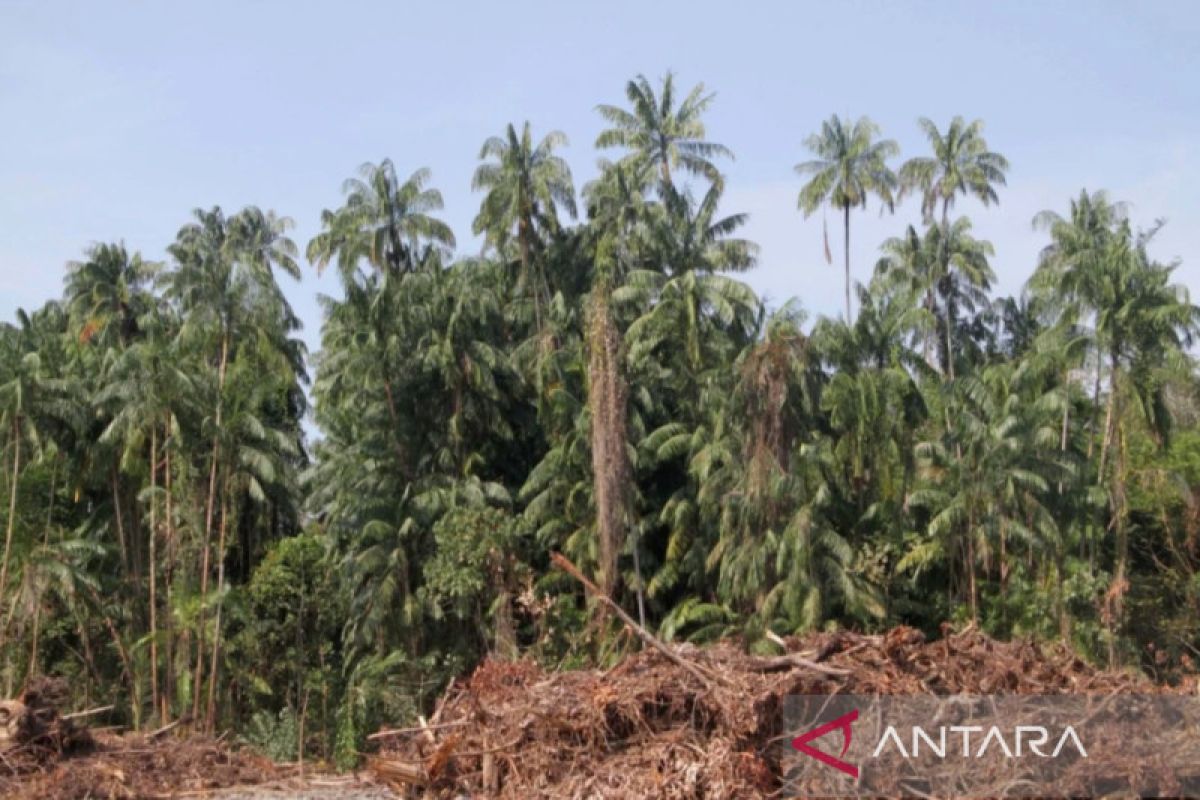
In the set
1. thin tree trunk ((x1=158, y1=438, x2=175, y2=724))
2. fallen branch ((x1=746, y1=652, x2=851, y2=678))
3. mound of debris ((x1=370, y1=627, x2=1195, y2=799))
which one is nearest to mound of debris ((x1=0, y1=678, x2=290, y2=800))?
mound of debris ((x1=370, y1=627, x2=1195, y2=799))

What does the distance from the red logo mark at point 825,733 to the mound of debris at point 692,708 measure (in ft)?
0.59

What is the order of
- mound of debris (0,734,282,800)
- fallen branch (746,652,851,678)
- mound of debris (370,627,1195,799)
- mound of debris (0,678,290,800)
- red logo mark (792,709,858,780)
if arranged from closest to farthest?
red logo mark (792,709,858,780) < mound of debris (370,627,1195,799) < fallen branch (746,652,851,678) < mound of debris (0,734,282,800) < mound of debris (0,678,290,800)

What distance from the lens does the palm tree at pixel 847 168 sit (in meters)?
41.2

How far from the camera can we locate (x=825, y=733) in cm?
1214

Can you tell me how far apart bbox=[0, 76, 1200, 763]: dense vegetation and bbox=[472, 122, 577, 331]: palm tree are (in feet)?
0.28

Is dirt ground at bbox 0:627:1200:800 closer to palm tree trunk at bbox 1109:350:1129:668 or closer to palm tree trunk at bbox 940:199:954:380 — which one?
palm tree trunk at bbox 1109:350:1129:668

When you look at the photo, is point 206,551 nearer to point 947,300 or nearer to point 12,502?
point 12,502

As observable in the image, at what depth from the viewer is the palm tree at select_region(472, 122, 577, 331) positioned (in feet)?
126

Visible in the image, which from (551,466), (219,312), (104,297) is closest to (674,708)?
(551,466)

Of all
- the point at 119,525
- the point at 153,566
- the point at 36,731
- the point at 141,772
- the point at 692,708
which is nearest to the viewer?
the point at 692,708

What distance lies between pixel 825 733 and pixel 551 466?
2194 centimetres

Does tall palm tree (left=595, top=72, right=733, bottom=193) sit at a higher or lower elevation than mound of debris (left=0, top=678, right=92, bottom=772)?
higher

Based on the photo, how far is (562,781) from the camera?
12.9m

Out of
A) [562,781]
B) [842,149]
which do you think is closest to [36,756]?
[562,781]
